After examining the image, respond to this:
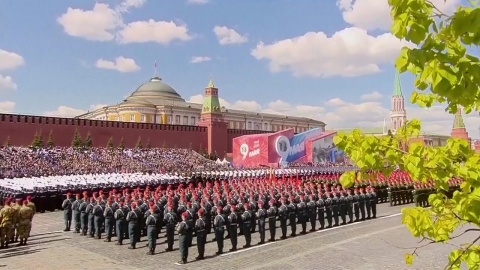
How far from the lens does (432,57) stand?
232 centimetres

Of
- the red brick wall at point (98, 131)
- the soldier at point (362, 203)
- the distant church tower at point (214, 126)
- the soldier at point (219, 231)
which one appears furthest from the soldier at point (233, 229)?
the distant church tower at point (214, 126)

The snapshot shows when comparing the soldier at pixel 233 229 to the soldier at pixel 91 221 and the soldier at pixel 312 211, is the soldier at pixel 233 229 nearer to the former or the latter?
the soldier at pixel 312 211

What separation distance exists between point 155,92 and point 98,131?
3950cm

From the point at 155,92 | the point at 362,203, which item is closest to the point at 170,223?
the point at 362,203

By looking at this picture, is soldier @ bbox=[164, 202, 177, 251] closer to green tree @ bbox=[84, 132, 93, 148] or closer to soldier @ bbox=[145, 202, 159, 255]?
soldier @ bbox=[145, 202, 159, 255]

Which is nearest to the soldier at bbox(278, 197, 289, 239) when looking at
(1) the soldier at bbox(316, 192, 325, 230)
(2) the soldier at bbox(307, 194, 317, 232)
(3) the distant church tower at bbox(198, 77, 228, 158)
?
(2) the soldier at bbox(307, 194, 317, 232)

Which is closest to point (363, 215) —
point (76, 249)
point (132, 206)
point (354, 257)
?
point (354, 257)

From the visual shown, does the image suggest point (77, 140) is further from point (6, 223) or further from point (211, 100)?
point (6, 223)

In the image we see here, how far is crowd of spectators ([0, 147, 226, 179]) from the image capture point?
1178 inches

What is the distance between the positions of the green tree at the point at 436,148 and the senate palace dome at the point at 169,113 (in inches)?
2091

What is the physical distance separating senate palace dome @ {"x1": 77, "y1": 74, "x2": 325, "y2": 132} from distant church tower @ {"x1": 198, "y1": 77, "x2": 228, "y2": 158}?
2.05 meters

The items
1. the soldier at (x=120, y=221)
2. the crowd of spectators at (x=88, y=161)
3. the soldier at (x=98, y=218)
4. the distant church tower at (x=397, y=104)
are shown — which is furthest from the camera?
the distant church tower at (x=397, y=104)

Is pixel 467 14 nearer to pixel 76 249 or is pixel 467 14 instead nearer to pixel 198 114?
pixel 76 249

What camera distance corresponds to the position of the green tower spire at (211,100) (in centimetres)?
5404
